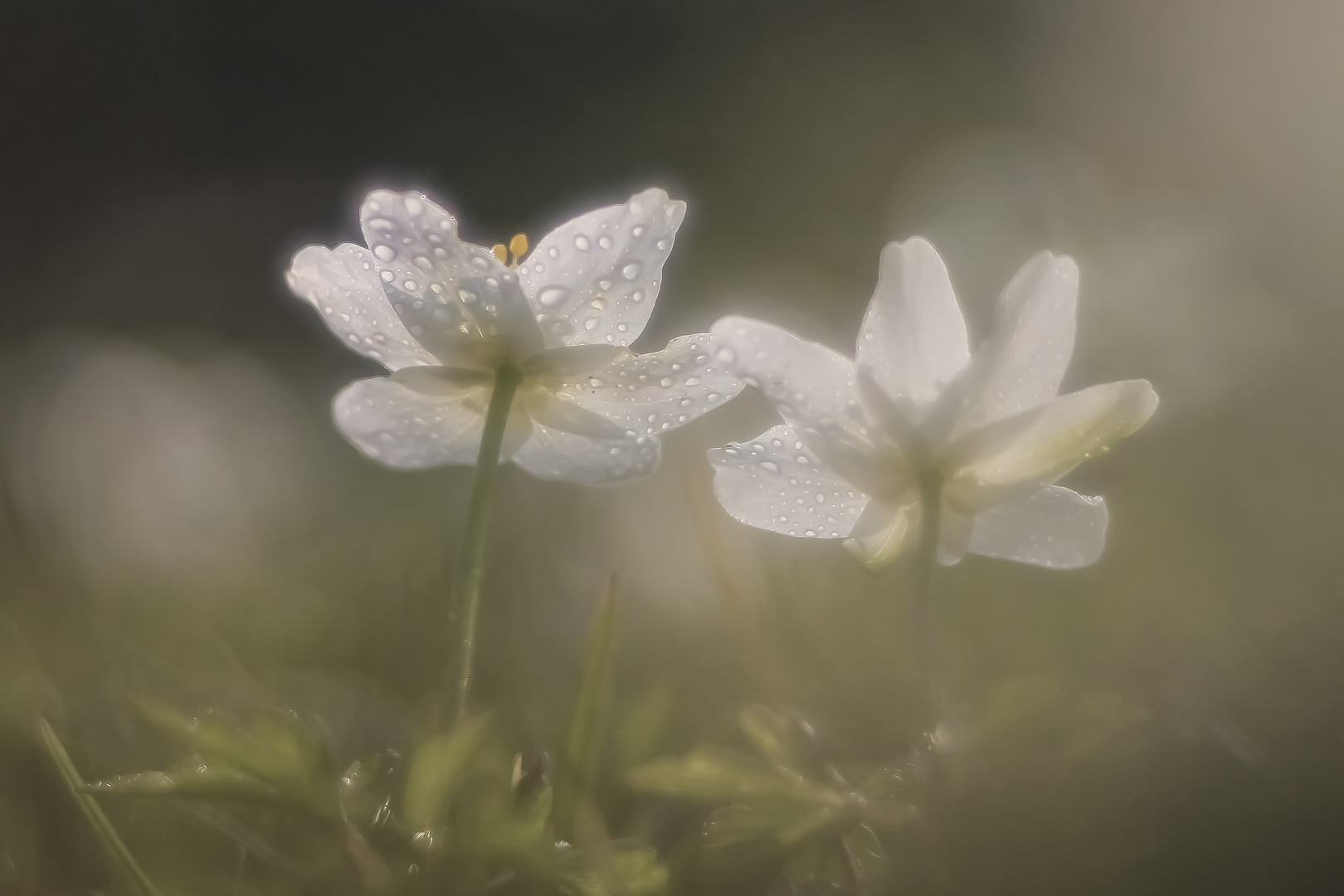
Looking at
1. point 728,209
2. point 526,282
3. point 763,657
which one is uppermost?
point 526,282

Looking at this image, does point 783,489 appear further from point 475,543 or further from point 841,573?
point 841,573

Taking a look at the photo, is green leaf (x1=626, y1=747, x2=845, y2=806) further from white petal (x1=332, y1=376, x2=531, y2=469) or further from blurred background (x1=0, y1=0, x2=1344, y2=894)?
white petal (x1=332, y1=376, x2=531, y2=469)

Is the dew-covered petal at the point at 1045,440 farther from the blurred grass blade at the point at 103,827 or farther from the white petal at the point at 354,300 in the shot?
the blurred grass blade at the point at 103,827

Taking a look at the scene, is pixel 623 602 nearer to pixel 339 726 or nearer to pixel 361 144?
pixel 339 726

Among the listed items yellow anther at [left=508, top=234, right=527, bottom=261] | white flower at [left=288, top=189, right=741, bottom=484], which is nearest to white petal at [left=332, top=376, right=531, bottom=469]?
white flower at [left=288, top=189, right=741, bottom=484]

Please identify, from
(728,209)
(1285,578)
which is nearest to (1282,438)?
(1285,578)

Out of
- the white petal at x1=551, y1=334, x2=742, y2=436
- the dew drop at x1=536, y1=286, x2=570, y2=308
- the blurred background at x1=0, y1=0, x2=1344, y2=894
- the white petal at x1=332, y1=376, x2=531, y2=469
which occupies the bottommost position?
the blurred background at x1=0, y1=0, x2=1344, y2=894

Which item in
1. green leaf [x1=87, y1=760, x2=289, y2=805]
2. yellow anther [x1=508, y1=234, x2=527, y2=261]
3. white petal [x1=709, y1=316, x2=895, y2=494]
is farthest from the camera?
yellow anther [x1=508, y1=234, x2=527, y2=261]
